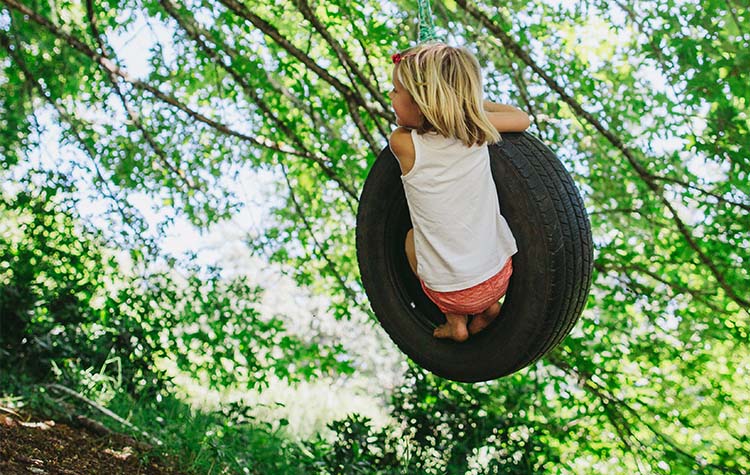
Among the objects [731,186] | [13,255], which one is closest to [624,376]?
[731,186]

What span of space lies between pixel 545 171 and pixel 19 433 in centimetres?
319

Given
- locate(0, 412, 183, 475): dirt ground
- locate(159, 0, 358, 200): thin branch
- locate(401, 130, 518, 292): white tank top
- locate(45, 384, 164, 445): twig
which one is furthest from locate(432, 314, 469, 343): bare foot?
locate(45, 384, 164, 445): twig

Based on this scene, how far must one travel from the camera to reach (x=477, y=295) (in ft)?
8.70

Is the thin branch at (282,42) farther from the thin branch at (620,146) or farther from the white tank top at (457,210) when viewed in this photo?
the white tank top at (457,210)

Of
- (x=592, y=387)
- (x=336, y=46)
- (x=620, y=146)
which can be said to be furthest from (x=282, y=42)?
(x=592, y=387)

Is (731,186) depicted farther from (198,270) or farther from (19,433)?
(19,433)

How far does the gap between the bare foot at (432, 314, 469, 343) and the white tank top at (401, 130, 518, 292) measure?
149mm

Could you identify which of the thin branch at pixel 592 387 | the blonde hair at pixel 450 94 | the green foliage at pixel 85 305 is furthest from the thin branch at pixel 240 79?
the blonde hair at pixel 450 94

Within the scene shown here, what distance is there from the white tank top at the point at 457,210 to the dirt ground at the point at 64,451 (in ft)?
7.66

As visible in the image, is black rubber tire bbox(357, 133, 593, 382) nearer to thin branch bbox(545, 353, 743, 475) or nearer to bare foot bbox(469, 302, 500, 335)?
bare foot bbox(469, 302, 500, 335)

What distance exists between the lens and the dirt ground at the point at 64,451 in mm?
3984

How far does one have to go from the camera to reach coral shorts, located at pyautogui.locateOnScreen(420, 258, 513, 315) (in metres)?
2.62

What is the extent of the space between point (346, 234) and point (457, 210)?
4.04 meters

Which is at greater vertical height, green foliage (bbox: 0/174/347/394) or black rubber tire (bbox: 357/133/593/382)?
green foliage (bbox: 0/174/347/394)
